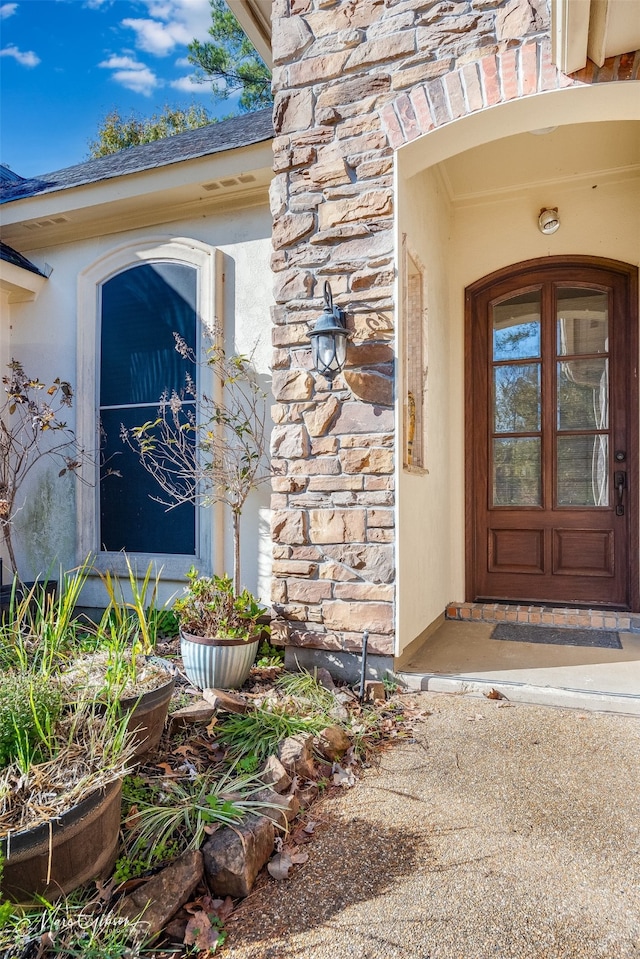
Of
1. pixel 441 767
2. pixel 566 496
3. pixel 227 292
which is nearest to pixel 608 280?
pixel 566 496

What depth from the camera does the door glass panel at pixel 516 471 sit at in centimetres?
447

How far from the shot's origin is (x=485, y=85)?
9.57ft

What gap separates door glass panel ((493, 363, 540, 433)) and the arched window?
2.35 m

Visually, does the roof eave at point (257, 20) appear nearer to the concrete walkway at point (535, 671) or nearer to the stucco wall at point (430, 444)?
the stucco wall at point (430, 444)

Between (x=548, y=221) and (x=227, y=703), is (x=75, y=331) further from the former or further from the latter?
(x=548, y=221)

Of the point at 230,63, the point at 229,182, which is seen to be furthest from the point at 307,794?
the point at 230,63

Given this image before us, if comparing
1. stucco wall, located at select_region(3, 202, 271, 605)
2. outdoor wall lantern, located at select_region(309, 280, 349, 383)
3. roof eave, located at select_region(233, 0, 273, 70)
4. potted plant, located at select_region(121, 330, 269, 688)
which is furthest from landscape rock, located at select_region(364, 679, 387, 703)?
roof eave, located at select_region(233, 0, 273, 70)

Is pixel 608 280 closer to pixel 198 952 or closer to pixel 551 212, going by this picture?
pixel 551 212

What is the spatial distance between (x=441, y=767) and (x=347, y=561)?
1155 mm

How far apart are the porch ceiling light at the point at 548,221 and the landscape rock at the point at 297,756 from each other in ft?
12.7

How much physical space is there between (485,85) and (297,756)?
3201 millimetres

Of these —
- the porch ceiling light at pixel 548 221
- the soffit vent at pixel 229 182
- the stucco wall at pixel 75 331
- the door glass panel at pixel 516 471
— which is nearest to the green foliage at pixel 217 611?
the stucco wall at pixel 75 331

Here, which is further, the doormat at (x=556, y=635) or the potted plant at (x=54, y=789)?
the doormat at (x=556, y=635)

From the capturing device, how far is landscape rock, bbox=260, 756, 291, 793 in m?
2.06
